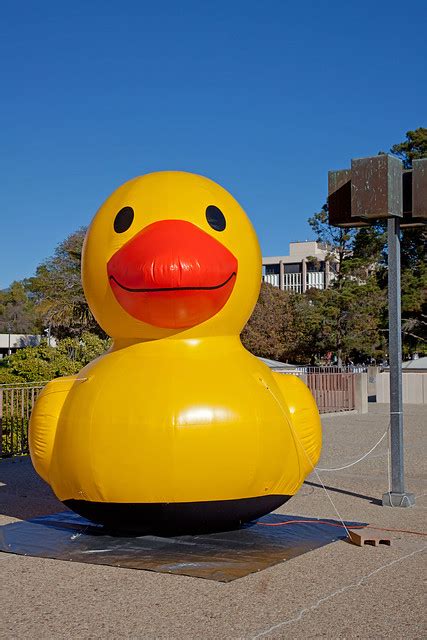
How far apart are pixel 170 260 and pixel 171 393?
41.5 inches

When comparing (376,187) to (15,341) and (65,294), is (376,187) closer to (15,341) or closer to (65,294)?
(65,294)

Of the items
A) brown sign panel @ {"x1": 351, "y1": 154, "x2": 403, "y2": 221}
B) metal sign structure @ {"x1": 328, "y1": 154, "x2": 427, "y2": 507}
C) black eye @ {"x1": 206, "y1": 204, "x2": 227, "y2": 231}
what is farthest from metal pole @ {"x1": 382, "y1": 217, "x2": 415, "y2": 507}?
black eye @ {"x1": 206, "y1": 204, "x2": 227, "y2": 231}

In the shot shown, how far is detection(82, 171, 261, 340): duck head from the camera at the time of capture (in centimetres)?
641

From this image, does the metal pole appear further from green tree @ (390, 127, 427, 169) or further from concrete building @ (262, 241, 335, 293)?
concrete building @ (262, 241, 335, 293)

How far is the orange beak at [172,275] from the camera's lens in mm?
6359

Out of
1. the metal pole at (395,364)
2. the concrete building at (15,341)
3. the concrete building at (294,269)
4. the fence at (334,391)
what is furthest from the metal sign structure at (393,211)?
the concrete building at (294,269)

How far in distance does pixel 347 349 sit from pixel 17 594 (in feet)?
114

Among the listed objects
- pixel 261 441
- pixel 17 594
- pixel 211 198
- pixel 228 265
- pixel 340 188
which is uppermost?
pixel 340 188

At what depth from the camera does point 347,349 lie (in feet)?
129

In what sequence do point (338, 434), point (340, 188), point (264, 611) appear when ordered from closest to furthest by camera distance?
point (264, 611) → point (340, 188) → point (338, 434)

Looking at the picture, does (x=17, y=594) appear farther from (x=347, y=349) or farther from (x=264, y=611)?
(x=347, y=349)

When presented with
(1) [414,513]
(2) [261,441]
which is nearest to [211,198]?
(2) [261,441]

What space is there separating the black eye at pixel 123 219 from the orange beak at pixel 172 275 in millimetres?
210

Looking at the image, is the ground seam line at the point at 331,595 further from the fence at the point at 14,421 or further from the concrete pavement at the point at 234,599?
the fence at the point at 14,421
